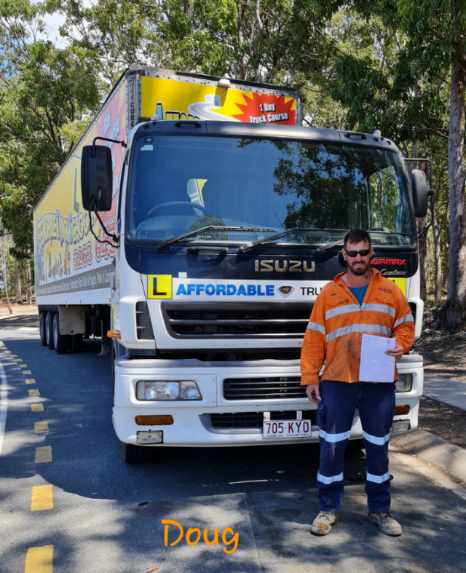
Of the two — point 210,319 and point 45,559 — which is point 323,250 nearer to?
point 210,319

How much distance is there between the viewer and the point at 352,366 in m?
3.91

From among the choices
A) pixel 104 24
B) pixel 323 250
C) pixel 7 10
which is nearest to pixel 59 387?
pixel 323 250

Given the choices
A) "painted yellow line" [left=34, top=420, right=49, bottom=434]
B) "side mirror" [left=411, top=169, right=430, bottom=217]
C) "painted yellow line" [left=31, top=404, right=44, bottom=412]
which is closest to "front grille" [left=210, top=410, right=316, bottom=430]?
"side mirror" [left=411, top=169, right=430, bottom=217]

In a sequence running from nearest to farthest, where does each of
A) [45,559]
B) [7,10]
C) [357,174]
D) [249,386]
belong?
[45,559]
[249,386]
[357,174]
[7,10]

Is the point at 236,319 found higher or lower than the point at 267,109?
lower

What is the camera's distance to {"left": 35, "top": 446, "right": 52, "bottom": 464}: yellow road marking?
222 inches

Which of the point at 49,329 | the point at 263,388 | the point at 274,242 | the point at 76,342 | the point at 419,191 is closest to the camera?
the point at 263,388

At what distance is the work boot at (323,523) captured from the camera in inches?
151

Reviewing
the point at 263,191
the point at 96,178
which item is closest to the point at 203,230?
the point at 263,191

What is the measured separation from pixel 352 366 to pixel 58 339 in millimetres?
10627

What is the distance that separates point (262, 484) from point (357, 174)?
8.70ft

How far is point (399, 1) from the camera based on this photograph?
971 centimetres

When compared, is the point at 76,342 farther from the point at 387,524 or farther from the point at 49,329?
the point at 387,524

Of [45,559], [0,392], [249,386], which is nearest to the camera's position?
[45,559]
